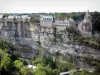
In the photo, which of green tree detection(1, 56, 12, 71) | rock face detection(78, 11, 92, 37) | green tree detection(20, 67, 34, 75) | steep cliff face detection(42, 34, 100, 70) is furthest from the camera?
rock face detection(78, 11, 92, 37)

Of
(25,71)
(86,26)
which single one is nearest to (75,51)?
(86,26)

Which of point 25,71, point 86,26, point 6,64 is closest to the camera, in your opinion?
point 25,71

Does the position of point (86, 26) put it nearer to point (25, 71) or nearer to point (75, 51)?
point (75, 51)

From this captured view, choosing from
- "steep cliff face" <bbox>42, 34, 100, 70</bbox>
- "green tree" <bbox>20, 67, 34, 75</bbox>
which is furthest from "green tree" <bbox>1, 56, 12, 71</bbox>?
"steep cliff face" <bbox>42, 34, 100, 70</bbox>

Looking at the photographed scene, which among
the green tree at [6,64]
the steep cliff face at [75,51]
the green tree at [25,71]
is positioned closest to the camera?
the green tree at [25,71]

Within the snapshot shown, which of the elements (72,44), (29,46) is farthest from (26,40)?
(72,44)

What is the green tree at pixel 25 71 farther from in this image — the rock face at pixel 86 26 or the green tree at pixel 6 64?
the rock face at pixel 86 26

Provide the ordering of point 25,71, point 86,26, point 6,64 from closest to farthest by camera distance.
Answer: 1. point 25,71
2. point 6,64
3. point 86,26

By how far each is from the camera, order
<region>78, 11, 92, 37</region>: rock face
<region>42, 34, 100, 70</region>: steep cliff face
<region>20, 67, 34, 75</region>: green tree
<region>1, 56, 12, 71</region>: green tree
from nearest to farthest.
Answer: <region>20, 67, 34, 75</region>: green tree → <region>1, 56, 12, 71</region>: green tree → <region>42, 34, 100, 70</region>: steep cliff face → <region>78, 11, 92, 37</region>: rock face

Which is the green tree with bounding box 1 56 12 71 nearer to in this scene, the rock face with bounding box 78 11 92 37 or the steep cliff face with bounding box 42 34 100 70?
the steep cliff face with bounding box 42 34 100 70

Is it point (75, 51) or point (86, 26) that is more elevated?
point (86, 26)

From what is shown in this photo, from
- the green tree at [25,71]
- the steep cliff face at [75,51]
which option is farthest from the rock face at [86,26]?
the green tree at [25,71]

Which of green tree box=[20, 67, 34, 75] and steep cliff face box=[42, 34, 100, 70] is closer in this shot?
green tree box=[20, 67, 34, 75]

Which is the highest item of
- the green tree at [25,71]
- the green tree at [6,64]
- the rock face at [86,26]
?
the rock face at [86,26]
